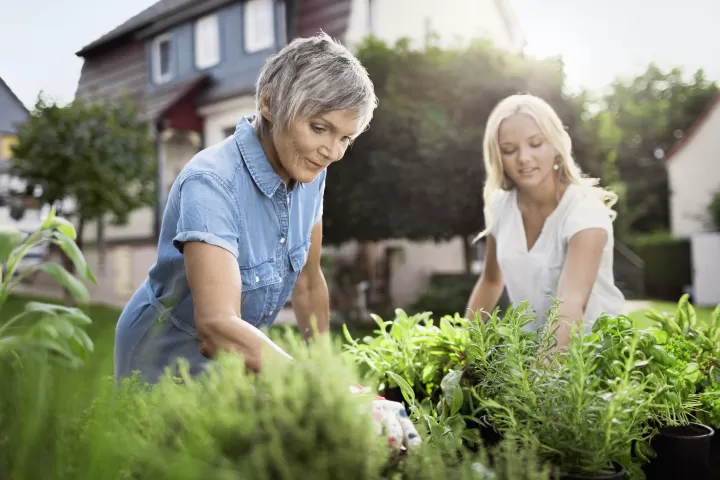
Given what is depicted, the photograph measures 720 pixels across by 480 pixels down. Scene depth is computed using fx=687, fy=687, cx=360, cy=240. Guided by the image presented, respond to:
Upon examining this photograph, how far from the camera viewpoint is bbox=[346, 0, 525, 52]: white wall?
43.1 ft

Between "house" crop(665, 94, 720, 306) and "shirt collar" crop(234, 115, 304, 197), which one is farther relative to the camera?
"house" crop(665, 94, 720, 306)

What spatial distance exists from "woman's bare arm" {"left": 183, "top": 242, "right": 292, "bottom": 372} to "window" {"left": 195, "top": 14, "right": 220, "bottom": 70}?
15273mm

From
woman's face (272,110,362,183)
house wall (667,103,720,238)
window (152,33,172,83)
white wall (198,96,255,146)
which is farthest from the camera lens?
house wall (667,103,720,238)

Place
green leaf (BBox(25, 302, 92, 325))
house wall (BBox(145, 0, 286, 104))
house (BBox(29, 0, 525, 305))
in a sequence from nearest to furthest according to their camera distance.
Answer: green leaf (BBox(25, 302, 92, 325)) → house (BBox(29, 0, 525, 305)) → house wall (BBox(145, 0, 286, 104))

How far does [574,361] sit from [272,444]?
2.01 ft

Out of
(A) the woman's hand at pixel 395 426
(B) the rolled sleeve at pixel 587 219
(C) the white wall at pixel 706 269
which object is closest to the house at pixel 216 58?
(C) the white wall at pixel 706 269

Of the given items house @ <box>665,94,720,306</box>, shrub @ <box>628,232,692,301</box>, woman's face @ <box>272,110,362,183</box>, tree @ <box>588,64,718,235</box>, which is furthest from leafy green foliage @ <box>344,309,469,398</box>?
tree @ <box>588,64,718,235</box>

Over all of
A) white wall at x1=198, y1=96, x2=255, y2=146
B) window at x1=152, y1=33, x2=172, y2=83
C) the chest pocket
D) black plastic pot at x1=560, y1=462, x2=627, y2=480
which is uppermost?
window at x1=152, y1=33, x2=172, y2=83

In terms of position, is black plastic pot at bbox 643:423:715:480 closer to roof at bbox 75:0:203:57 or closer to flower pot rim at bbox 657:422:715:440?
flower pot rim at bbox 657:422:715:440

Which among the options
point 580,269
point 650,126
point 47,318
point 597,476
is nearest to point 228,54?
point 580,269

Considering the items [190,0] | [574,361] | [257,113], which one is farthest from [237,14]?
[574,361]

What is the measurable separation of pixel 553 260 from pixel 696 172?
75.3ft

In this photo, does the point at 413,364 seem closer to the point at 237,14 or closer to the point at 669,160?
the point at 237,14

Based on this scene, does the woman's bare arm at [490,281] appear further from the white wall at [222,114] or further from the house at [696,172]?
the house at [696,172]
